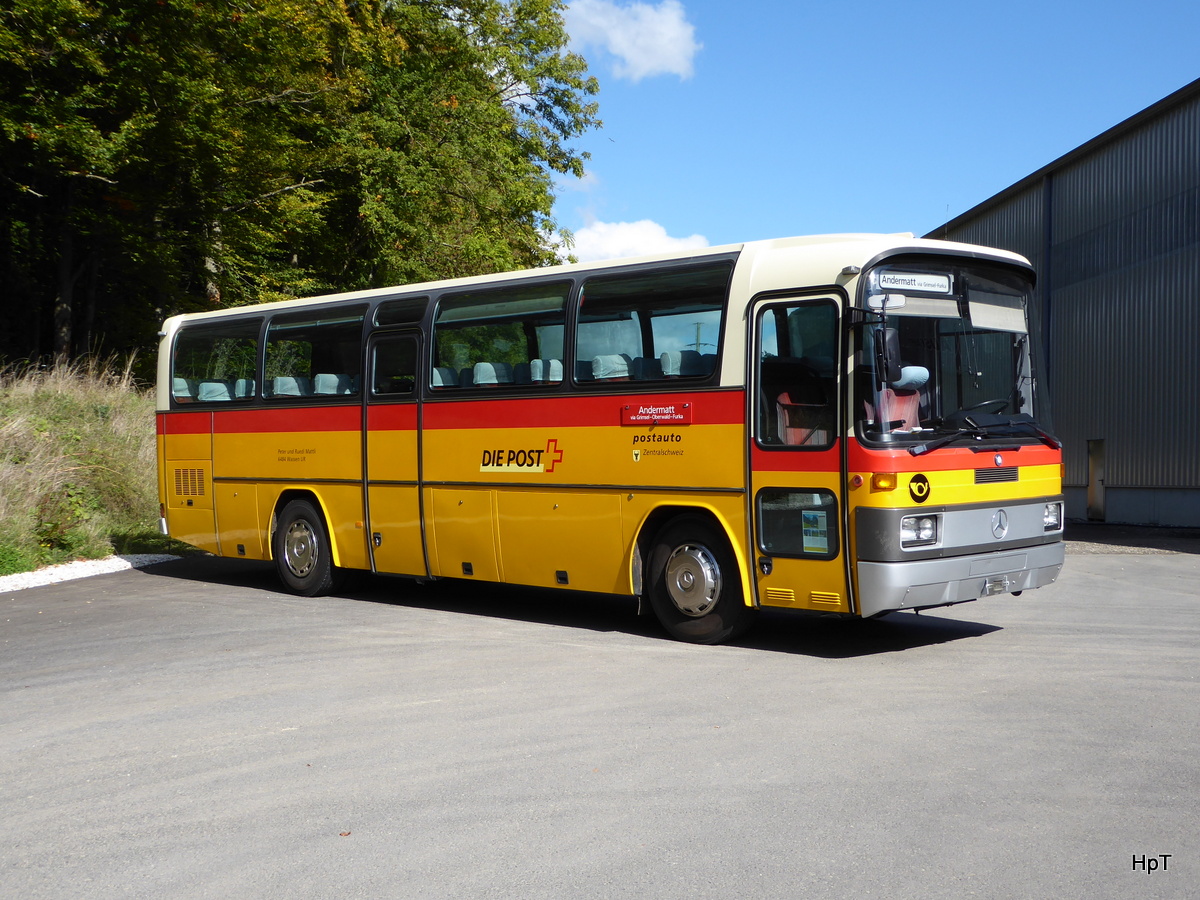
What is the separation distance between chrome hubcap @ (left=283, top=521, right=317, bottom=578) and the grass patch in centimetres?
378

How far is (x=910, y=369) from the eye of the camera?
8.58 meters

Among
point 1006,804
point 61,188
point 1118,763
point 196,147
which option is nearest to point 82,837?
point 1006,804

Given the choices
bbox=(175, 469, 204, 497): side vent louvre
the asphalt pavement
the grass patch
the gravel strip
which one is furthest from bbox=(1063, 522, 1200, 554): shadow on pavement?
the grass patch

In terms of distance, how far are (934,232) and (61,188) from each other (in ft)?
83.3

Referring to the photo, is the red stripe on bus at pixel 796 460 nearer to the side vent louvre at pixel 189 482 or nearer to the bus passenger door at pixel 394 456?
the bus passenger door at pixel 394 456

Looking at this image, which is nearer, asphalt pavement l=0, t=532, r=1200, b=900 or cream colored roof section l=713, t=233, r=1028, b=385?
asphalt pavement l=0, t=532, r=1200, b=900

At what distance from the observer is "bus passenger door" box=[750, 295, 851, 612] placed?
8680 mm

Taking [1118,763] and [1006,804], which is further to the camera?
[1118,763]

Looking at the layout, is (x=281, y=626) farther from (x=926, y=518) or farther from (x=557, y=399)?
(x=926, y=518)

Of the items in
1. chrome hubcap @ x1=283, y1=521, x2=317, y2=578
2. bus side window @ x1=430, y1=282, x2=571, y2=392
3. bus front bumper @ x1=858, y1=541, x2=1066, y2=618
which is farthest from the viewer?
chrome hubcap @ x1=283, y1=521, x2=317, y2=578

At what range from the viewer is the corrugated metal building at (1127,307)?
79.4 ft

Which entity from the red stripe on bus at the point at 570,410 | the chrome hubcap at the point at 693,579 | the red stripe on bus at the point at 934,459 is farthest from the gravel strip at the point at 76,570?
the red stripe on bus at the point at 934,459

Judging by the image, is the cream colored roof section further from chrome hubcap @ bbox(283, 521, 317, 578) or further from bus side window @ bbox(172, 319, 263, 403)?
bus side window @ bbox(172, 319, 263, 403)

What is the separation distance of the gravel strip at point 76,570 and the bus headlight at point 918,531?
395 inches
